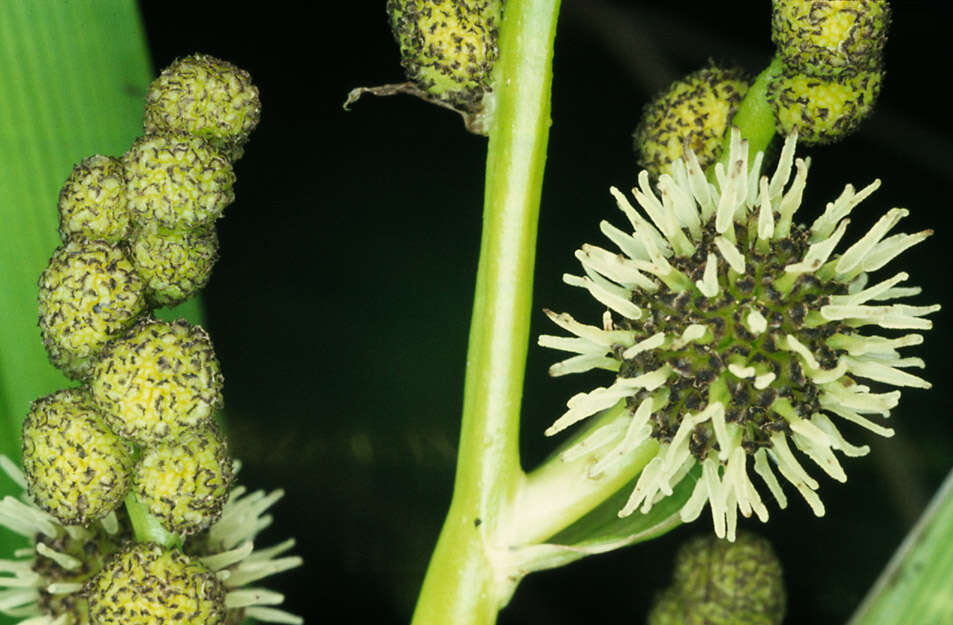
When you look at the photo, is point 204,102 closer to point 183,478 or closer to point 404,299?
point 183,478

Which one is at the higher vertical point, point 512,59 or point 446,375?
point 512,59

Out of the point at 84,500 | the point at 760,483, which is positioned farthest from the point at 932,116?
the point at 84,500

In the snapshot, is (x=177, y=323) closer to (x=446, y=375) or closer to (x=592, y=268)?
(x=592, y=268)

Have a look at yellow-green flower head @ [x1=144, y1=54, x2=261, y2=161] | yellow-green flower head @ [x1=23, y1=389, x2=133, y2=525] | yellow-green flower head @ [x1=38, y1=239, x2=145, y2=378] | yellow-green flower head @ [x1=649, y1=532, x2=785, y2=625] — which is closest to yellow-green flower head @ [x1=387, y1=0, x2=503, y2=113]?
yellow-green flower head @ [x1=144, y1=54, x2=261, y2=161]

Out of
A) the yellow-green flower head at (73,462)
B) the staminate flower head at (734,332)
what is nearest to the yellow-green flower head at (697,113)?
the staminate flower head at (734,332)

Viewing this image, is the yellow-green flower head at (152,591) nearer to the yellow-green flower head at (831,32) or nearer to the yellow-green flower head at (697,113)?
the yellow-green flower head at (697,113)

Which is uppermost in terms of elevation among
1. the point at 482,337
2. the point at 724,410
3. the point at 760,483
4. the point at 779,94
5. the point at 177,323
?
the point at 779,94

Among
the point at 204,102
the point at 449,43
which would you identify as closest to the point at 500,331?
the point at 449,43
